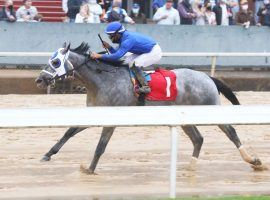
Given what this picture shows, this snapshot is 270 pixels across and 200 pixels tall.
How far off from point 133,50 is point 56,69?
1.02 metres

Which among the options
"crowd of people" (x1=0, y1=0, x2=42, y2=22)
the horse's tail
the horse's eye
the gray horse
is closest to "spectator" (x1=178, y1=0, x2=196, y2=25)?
"crowd of people" (x1=0, y1=0, x2=42, y2=22)

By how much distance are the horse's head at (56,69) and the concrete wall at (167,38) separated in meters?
9.18

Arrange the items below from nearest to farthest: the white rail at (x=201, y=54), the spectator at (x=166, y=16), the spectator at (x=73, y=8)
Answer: the white rail at (x=201, y=54), the spectator at (x=73, y=8), the spectator at (x=166, y=16)

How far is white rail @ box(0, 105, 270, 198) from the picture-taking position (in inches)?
390

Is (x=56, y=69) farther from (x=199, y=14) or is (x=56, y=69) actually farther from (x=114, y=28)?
(x=199, y=14)

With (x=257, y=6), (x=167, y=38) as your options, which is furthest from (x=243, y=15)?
(x=167, y=38)

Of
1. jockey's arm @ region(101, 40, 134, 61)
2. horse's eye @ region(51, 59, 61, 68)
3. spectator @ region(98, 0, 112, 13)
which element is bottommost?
spectator @ region(98, 0, 112, 13)

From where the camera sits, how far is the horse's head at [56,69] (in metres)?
12.7

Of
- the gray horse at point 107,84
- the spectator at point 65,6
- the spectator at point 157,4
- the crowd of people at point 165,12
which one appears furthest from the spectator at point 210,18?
the gray horse at point 107,84

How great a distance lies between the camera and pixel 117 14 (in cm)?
2231

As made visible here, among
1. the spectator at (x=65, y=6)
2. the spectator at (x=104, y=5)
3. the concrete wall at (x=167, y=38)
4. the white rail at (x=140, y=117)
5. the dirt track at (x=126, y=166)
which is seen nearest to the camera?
the white rail at (x=140, y=117)

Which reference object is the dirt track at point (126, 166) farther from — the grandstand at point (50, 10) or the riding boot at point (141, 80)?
the grandstand at point (50, 10)

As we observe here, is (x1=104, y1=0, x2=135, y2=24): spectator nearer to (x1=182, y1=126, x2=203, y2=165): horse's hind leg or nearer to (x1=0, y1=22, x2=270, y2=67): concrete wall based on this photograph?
(x1=0, y1=22, x2=270, y2=67): concrete wall

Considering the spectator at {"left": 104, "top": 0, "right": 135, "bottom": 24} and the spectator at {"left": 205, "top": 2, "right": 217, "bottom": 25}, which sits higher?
the spectator at {"left": 104, "top": 0, "right": 135, "bottom": 24}
